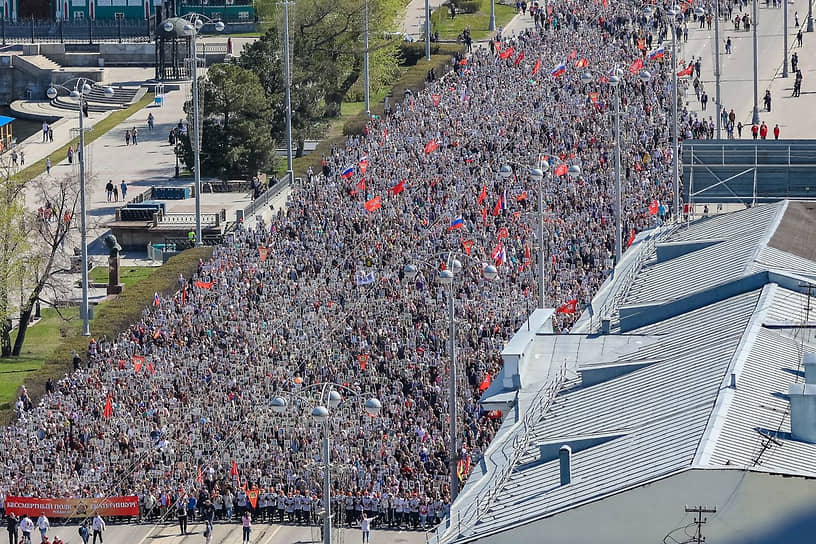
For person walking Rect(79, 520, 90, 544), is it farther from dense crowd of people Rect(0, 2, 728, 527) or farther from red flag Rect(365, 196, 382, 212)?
red flag Rect(365, 196, 382, 212)

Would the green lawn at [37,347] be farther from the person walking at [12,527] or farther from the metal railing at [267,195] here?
the person walking at [12,527]

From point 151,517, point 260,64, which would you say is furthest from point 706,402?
point 260,64

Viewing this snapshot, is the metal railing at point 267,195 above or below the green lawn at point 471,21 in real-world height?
below

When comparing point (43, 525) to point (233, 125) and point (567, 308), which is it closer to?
point (567, 308)

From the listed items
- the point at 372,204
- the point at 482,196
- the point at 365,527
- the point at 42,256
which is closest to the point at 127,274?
the point at 42,256

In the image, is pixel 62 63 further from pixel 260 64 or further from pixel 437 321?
pixel 437 321

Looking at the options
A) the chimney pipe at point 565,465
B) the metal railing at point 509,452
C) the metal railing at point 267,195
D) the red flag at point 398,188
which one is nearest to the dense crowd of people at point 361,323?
the red flag at point 398,188

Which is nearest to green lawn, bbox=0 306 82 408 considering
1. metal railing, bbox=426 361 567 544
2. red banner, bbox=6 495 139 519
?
red banner, bbox=6 495 139 519
